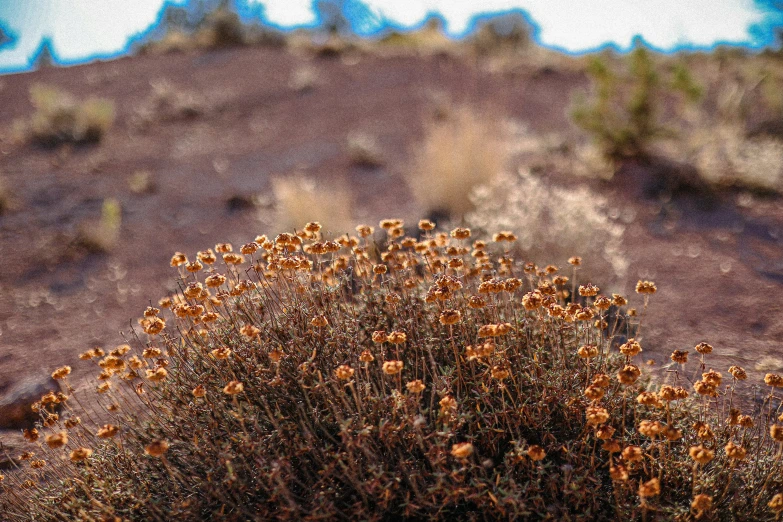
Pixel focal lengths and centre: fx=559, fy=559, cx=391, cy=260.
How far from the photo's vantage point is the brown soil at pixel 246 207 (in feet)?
17.5

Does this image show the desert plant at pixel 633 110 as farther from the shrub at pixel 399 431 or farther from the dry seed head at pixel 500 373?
the dry seed head at pixel 500 373

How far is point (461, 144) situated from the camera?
802 cm

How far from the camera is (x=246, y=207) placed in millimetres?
9141

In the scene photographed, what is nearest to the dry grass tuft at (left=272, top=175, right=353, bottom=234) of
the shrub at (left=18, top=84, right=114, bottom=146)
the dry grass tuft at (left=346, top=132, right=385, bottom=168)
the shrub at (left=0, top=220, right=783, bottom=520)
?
the dry grass tuft at (left=346, top=132, right=385, bottom=168)

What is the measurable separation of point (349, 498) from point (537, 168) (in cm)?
771

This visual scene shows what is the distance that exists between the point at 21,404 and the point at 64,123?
10.1 m

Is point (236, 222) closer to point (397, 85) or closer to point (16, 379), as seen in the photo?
point (16, 379)

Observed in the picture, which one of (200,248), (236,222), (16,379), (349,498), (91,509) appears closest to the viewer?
(349,498)

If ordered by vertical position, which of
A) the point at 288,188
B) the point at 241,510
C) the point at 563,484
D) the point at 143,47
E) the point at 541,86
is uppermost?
the point at 143,47

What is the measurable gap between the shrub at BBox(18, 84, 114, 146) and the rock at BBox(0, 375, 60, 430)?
361 inches

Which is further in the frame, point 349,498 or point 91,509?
point 91,509

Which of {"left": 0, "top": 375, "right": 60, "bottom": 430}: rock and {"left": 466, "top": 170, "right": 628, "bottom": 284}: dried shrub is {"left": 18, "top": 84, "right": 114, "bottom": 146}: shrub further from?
{"left": 466, "top": 170, "right": 628, "bottom": 284}: dried shrub

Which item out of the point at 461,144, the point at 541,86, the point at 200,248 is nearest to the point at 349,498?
the point at 200,248

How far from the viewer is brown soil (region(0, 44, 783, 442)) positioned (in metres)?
5.32
